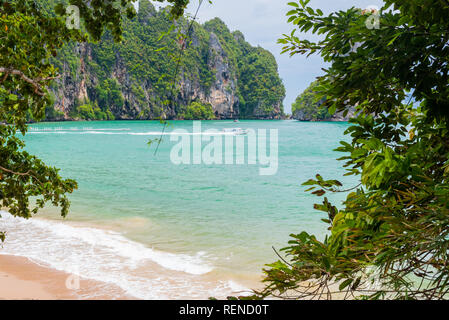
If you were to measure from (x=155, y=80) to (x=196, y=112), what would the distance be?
5787 centimetres

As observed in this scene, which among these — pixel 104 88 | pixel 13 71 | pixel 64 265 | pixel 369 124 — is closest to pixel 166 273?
pixel 64 265

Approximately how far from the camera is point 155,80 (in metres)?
67.9

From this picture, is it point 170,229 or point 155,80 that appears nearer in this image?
point 170,229

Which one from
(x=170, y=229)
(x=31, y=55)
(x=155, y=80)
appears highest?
(x=155, y=80)

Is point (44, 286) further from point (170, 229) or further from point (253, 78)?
point (253, 78)

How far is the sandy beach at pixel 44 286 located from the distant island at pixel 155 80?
202 feet

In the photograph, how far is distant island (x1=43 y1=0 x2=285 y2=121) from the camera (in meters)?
94.1

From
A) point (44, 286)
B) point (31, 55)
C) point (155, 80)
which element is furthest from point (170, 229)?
point (155, 80)

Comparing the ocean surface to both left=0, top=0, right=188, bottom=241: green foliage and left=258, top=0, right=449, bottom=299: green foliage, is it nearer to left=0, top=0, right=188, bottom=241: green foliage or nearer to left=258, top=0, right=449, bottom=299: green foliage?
left=258, top=0, right=449, bottom=299: green foliage

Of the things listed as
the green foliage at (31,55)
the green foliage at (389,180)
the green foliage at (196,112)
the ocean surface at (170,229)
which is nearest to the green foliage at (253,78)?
the green foliage at (196,112)

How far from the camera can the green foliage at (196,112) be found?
412 feet

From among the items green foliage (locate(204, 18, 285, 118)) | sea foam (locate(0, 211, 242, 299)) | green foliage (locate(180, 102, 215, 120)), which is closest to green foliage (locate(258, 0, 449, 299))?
sea foam (locate(0, 211, 242, 299))

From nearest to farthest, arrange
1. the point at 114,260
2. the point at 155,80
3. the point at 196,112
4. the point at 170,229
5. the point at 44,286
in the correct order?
the point at 44,286, the point at 114,260, the point at 170,229, the point at 155,80, the point at 196,112

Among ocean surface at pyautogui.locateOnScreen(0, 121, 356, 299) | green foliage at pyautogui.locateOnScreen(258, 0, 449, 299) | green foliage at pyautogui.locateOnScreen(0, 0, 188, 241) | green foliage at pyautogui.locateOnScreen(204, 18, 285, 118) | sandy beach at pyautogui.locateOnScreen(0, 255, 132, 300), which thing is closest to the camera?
green foliage at pyautogui.locateOnScreen(258, 0, 449, 299)
